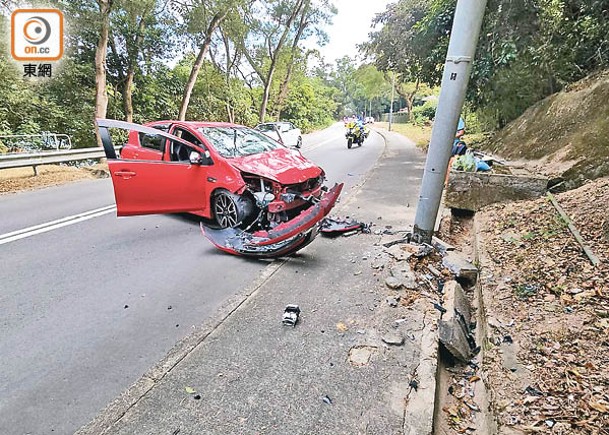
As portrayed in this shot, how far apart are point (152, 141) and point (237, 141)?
1.47 meters

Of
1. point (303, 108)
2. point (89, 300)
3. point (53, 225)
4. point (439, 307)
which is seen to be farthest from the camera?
point (303, 108)

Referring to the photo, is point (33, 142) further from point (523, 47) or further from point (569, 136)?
point (569, 136)

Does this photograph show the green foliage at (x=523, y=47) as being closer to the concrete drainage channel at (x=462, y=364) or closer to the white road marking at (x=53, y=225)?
the concrete drainage channel at (x=462, y=364)

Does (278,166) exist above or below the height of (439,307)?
above

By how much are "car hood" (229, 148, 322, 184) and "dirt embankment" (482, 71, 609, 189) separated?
4.40 m

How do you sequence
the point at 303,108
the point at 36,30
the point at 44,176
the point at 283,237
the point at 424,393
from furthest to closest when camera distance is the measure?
1. the point at 303,108
2. the point at 36,30
3. the point at 44,176
4. the point at 283,237
5. the point at 424,393

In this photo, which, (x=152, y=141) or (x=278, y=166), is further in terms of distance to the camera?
(x=152, y=141)

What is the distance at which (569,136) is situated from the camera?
7.34 meters

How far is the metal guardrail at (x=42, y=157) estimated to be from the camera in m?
9.02

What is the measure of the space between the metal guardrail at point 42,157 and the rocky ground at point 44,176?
1.21 ft

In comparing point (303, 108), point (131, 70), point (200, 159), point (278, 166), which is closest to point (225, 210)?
point (200, 159)

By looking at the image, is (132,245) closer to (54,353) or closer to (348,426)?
(54,353)

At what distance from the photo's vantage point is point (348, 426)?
226cm

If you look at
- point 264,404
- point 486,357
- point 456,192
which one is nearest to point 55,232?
point 264,404
